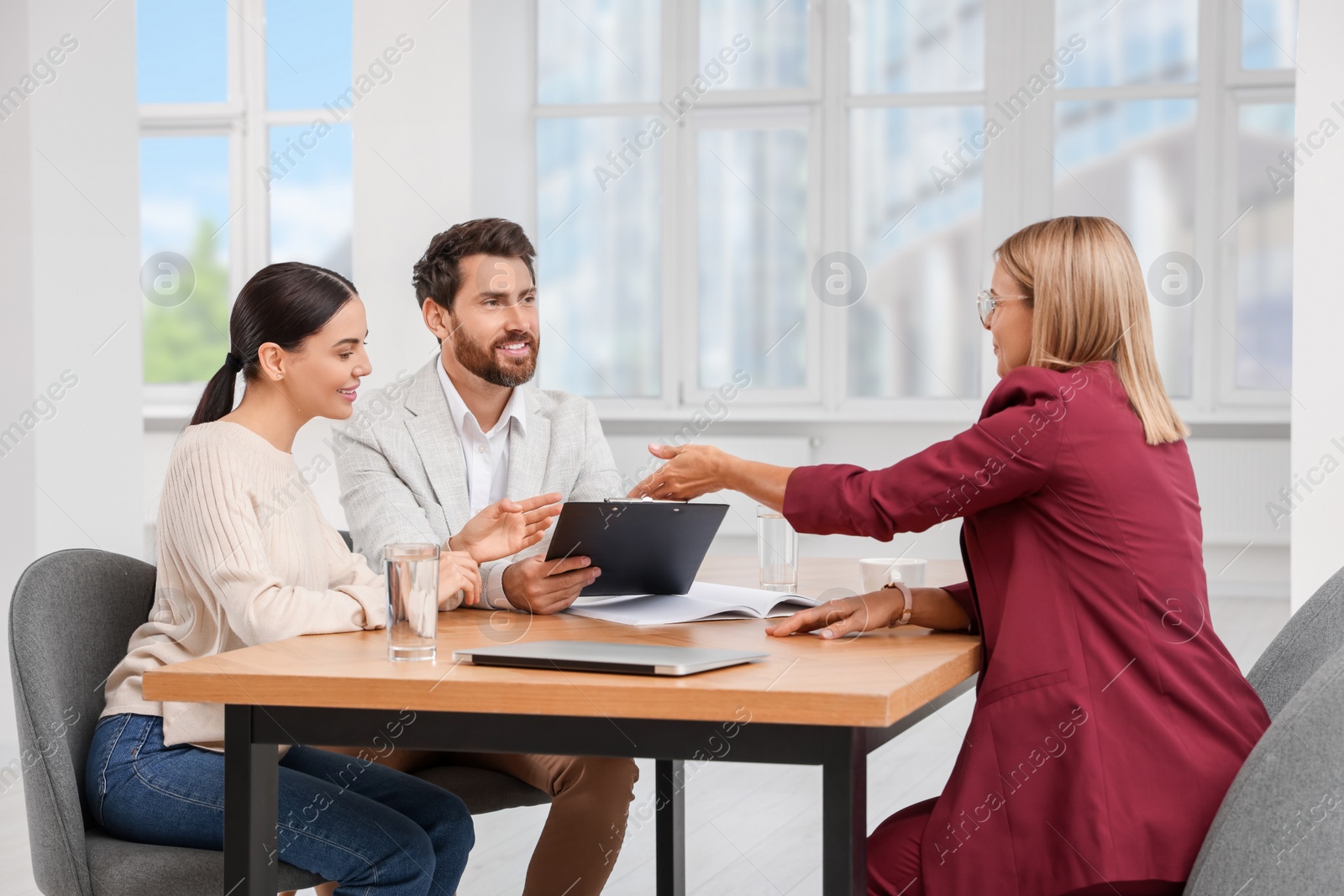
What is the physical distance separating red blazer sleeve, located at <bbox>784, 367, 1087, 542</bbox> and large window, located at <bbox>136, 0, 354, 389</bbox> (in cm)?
608

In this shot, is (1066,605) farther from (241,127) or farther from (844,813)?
(241,127)

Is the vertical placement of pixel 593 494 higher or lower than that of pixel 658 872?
higher

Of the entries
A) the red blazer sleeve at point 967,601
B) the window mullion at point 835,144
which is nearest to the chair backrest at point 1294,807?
the red blazer sleeve at point 967,601

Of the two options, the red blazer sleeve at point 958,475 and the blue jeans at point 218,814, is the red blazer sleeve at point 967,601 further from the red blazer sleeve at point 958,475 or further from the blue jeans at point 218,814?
the blue jeans at point 218,814

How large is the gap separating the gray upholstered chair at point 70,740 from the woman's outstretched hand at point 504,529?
46cm

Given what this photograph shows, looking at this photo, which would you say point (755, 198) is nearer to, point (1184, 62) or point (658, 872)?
point (1184, 62)

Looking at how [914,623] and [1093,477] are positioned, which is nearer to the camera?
[1093,477]

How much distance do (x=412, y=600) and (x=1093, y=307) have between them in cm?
82

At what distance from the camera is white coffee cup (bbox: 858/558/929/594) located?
175cm

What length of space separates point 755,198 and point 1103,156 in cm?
174

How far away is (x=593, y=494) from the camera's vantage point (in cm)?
221

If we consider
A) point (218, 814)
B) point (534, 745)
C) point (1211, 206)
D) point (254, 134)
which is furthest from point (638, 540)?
point (254, 134)

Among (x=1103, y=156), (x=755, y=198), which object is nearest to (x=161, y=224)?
(x=755, y=198)

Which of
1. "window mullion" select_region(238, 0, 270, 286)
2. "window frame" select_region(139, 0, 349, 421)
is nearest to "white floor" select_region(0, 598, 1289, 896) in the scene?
"window frame" select_region(139, 0, 349, 421)
